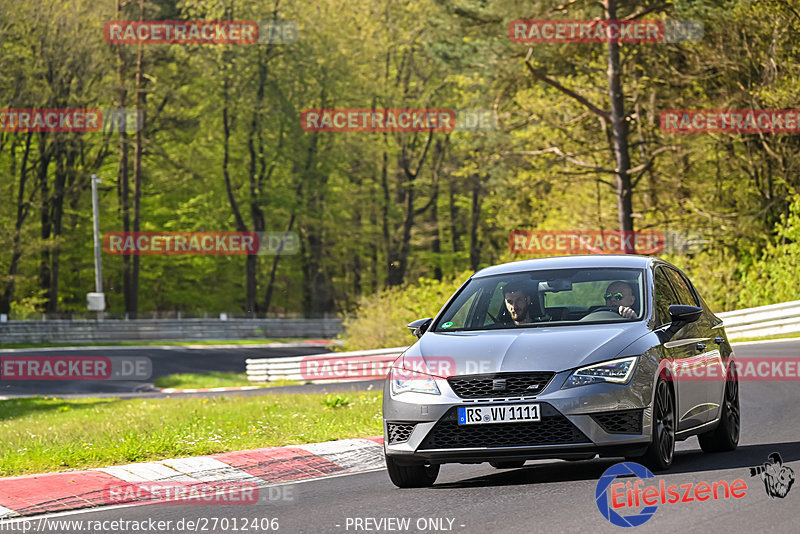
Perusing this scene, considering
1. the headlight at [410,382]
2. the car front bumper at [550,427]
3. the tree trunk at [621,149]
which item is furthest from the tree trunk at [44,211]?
the car front bumper at [550,427]

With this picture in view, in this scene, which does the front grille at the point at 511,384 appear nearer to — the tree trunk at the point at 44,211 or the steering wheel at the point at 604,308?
the steering wheel at the point at 604,308

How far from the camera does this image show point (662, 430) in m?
8.60

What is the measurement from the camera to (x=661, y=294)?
388 inches

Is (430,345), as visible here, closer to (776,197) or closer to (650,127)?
(776,197)

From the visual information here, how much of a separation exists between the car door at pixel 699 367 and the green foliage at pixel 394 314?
72.5 ft

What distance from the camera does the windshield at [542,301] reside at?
929 centimetres

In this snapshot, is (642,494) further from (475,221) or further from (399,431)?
(475,221)

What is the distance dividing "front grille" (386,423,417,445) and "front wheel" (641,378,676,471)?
169 cm

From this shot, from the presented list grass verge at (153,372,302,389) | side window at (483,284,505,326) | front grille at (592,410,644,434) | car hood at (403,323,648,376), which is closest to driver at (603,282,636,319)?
car hood at (403,323,648,376)

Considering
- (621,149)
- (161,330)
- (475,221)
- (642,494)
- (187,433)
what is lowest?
(161,330)

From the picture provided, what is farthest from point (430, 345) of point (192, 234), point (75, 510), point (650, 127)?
point (192, 234)

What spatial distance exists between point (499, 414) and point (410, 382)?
30.0 inches

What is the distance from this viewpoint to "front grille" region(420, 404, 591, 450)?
8.05m

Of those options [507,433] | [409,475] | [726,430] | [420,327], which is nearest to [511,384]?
[507,433]
